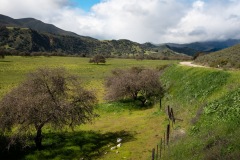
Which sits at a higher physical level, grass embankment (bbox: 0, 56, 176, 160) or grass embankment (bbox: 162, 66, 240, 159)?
grass embankment (bbox: 162, 66, 240, 159)

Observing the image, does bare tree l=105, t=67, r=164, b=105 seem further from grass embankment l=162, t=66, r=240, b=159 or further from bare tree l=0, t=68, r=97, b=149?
bare tree l=0, t=68, r=97, b=149

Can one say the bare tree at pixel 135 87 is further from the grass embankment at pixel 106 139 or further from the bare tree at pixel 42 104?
the bare tree at pixel 42 104

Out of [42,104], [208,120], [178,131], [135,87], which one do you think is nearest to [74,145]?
[42,104]

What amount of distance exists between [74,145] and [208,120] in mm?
12940

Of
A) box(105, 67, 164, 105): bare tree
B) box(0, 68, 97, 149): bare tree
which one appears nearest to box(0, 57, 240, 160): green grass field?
box(0, 68, 97, 149): bare tree

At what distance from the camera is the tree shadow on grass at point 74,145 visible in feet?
77.0

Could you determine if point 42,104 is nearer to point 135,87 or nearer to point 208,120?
point 208,120

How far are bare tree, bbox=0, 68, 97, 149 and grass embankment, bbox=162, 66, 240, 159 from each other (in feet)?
31.9

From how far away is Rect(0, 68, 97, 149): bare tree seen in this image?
22859 millimetres

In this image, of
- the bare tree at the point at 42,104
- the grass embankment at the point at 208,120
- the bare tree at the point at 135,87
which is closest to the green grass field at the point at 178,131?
the grass embankment at the point at 208,120

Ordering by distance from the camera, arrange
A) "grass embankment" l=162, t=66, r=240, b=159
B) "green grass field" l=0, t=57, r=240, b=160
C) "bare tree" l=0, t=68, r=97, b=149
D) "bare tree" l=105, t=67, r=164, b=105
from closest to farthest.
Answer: "grass embankment" l=162, t=66, r=240, b=159
"green grass field" l=0, t=57, r=240, b=160
"bare tree" l=0, t=68, r=97, b=149
"bare tree" l=105, t=67, r=164, b=105

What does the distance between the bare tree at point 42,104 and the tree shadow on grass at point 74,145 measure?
4.90ft

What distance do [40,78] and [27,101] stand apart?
375 cm

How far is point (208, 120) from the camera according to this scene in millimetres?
22281
